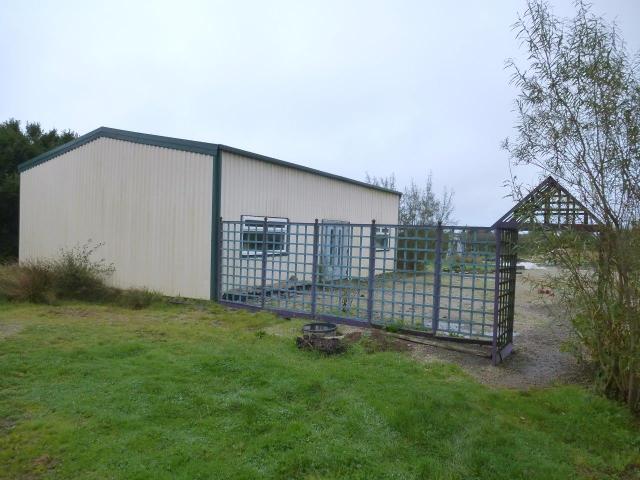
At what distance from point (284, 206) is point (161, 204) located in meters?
3.20

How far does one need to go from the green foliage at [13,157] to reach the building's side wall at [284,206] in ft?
32.1

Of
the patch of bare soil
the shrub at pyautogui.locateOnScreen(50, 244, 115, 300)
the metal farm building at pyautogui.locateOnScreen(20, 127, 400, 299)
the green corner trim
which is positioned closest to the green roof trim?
the metal farm building at pyautogui.locateOnScreen(20, 127, 400, 299)

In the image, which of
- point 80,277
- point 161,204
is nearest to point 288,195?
point 161,204

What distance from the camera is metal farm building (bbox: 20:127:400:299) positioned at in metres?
10.2

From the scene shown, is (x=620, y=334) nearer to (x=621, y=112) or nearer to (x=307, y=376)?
(x=621, y=112)

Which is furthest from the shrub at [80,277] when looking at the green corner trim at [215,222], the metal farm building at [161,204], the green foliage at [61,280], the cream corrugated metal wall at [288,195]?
the cream corrugated metal wall at [288,195]

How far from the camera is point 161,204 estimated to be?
1077cm

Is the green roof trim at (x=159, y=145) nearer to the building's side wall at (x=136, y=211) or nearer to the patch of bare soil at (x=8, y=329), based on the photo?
the building's side wall at (x=136, y=211)

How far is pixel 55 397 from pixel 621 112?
6109 millimetres

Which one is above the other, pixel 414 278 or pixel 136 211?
pixel 136 211

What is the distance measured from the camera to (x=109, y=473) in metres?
3.28

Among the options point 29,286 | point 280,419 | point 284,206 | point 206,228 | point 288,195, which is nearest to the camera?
point 280,419

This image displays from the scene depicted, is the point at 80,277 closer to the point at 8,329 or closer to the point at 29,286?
the point at 29,286

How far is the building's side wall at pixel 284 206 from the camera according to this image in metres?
9.41
